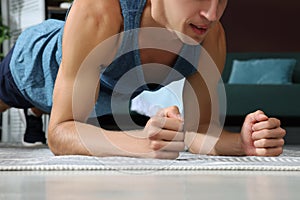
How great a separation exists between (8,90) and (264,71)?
8.04 feet

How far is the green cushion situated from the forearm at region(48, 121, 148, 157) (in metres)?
2.79

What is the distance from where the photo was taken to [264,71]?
3.96 meters

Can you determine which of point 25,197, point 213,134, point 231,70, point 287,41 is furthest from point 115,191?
point 287,41

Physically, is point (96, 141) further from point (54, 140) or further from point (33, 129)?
point (33, 129)

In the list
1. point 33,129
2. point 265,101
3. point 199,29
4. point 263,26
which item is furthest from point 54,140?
point 263,26

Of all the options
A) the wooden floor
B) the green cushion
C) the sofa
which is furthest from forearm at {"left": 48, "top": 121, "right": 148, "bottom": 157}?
the green cushion

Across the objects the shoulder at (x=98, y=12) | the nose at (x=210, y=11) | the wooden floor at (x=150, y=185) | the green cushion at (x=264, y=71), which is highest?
the nose at (x=210, y=11)

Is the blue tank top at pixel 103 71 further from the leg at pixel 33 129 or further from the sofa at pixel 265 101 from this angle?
the sofa at pixel 265 101

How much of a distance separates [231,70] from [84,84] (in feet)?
9.88

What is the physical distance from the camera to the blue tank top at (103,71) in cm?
133

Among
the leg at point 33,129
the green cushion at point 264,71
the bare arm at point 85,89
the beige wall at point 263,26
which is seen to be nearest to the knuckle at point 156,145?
the bare arm at point 85,89

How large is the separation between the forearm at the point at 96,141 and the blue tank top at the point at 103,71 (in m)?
0.23

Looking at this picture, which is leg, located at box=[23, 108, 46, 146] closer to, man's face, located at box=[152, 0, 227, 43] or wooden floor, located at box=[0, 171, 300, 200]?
man's face, located at box=[152, 0, 227, 43]

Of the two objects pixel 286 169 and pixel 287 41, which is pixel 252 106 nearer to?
pixel 287 41
